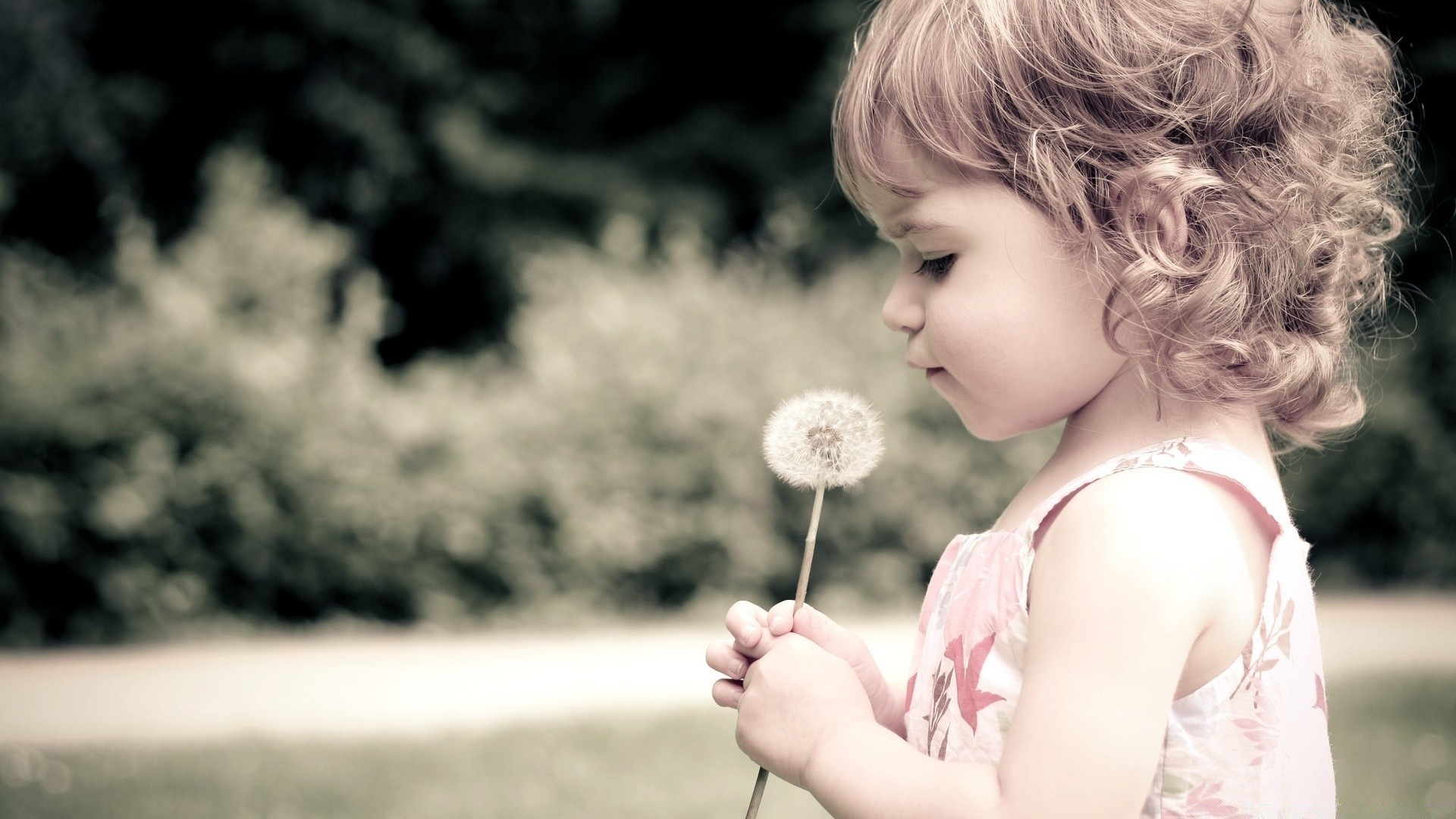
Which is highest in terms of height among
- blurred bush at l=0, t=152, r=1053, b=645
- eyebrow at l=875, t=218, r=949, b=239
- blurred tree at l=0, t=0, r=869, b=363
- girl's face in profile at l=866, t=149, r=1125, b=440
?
blurred tree at l=0, t=0, r=869, b=363

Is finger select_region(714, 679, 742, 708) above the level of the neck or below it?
below

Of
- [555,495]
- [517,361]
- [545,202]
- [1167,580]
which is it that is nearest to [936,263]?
[1167,580]

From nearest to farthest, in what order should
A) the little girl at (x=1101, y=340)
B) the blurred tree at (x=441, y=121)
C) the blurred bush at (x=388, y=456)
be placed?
the little girl at (x=1101, y=340), the blurred bush at (x=388, y=456), the blurred tree at (x=441, y=121)

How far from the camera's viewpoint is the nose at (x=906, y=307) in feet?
4.72

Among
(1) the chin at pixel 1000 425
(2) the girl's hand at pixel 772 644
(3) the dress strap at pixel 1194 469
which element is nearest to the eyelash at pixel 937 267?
(1) the chin at pixel 1000 425

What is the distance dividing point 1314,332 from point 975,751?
0.69m

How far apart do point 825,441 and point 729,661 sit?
1.03 ft

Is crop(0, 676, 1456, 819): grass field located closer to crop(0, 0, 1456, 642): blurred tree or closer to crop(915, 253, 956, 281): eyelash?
crop(0, 0, 1456, 642): blurred tree

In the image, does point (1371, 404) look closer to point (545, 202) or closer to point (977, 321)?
point (977, 321)

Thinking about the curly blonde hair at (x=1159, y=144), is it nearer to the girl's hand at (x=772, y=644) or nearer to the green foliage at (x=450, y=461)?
the girl's hand at (x=772, y=644)

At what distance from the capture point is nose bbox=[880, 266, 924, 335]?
1438 millimetres

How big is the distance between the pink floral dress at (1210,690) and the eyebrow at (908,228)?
13.2 inches

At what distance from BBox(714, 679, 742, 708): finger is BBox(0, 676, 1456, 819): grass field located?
2.49 m

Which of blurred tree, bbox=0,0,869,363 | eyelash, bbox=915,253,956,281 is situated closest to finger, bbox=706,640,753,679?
eyelash, bbox=915,253,956,281
